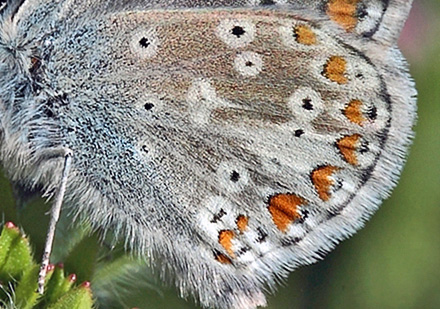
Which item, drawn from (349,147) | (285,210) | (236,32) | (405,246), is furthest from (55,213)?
(405,246)

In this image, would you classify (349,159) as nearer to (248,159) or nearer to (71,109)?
(248,159)

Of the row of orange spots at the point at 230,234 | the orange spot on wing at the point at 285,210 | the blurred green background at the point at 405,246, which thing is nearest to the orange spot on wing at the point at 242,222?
the row of orange spots at the point at 230,234

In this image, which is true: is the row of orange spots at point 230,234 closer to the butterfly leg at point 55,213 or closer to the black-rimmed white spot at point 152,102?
the black-rimmed white spot at point 152,102

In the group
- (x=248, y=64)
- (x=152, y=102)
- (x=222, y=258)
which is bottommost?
(x=222, y=258)

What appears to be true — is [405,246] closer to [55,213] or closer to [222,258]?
[222,258]

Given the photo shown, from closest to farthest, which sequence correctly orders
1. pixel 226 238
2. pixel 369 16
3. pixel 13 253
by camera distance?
pixel 13 253 → pixel 369 16 → pixel 226 238

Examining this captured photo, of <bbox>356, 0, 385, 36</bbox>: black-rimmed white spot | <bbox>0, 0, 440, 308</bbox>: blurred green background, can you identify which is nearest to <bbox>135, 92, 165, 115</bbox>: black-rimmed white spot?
<bbox>356, 0, 385, 36</bbox>: black-rimmed white spot

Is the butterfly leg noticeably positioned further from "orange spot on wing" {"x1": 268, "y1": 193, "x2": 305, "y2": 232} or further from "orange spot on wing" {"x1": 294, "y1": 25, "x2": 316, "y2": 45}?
"orange spot on wing" {"x1": 294, "y1": 25, "x2": 316, "y2": 45}

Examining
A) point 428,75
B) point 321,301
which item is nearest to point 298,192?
point 321,301
